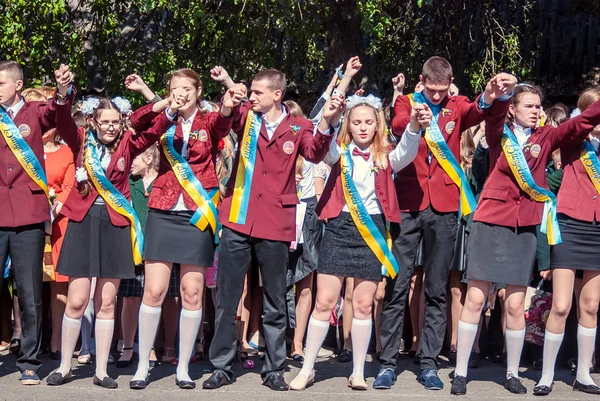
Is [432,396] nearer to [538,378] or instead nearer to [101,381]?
[538,378]

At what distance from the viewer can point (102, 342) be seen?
6523mm

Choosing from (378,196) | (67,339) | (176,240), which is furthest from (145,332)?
(378,196)

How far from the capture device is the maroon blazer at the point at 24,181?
6.47 metres

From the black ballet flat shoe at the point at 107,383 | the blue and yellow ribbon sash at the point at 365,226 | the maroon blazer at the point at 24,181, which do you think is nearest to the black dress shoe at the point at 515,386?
the blue and yellow ribbon sash at the point at 365,226

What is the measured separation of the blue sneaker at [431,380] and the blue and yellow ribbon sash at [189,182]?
1.76 m

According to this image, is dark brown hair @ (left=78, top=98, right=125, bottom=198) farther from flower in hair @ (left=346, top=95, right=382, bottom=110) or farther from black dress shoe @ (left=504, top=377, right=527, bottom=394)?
black dress shoe @ (left=504, top=377, right=527, bottom=394)

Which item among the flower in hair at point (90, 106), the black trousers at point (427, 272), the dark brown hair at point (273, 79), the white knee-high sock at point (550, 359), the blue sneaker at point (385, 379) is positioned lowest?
the blue sneaker at point (385, 379)

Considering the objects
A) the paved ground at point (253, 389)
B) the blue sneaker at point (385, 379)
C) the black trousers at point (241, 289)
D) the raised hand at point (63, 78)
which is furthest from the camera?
the blue sneaker at point (385, 379)

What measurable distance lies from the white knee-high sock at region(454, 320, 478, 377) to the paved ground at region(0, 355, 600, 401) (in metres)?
0.16

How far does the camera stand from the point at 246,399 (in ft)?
20.5

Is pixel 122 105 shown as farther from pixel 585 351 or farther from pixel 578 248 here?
pixel 585 351

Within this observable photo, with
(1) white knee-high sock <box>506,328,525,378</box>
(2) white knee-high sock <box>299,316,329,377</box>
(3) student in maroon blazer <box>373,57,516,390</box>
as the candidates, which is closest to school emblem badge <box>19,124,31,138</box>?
(2) white knee-high sock <box>299,316,329,377</box>

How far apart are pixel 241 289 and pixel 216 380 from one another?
60 cm

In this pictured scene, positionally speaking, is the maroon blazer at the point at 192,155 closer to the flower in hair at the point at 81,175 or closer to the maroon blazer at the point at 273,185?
the maroon blazer at the point at 273,185
